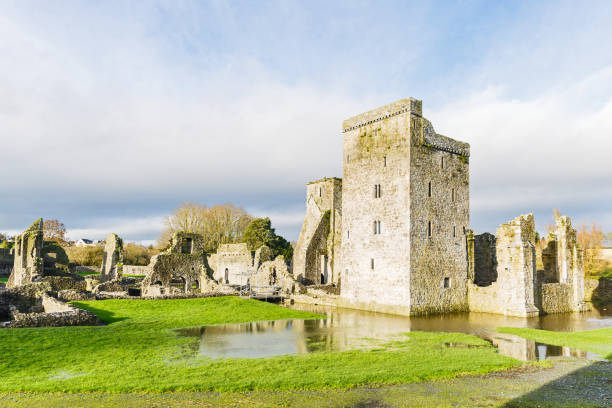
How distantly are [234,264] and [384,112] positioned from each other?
87.9 ft

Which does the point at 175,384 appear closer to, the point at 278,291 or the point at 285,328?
the point at 285,328

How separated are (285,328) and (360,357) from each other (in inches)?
253

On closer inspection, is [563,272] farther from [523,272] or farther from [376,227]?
[376,227]

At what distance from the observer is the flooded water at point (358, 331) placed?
555 inches

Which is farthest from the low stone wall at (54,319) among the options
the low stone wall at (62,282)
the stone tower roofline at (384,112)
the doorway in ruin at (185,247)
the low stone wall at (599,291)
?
the low stone wall at (599,291)

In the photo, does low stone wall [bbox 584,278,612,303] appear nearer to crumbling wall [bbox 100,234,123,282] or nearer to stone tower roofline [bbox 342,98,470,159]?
stone tower roofline [bbox 342,98,470,159]

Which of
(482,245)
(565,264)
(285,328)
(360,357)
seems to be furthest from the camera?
(482,245)

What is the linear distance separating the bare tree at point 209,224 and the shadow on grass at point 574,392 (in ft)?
199

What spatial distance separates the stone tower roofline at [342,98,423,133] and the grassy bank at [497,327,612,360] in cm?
1281

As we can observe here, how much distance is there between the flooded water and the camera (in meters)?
14.1

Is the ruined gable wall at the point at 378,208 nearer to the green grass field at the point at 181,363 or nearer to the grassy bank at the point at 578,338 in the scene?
the grassy bank at the point at 578,338

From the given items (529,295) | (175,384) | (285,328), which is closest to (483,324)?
(529,295)

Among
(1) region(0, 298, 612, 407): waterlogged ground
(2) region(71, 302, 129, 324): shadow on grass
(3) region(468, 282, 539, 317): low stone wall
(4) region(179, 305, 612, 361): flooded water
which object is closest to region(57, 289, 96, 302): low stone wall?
(2) region(71, 302, 129, 324): shadow on grass

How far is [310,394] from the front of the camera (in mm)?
9180
